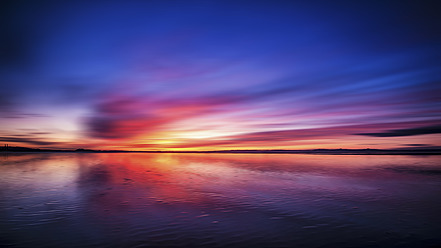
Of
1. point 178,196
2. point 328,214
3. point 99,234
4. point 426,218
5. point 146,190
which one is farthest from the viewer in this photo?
point 146,190

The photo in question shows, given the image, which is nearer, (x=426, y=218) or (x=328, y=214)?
(x=426, y=218)

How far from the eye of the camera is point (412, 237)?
7.44 m

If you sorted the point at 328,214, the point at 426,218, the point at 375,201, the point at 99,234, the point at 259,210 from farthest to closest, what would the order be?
the point at 375,201 < the point at 259,210 < the point at 328,214 < the point at 426,218 < the point at 99,234

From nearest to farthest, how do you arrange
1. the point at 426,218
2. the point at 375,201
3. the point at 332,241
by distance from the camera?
the point at 332,241 < the point at 426,218 < the point at 375,201

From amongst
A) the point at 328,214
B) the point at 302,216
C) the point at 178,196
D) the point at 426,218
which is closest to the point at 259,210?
the point at 302,216

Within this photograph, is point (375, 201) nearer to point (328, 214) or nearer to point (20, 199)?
point (328, 214)

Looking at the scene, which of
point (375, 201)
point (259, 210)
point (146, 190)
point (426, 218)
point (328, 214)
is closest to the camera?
point (426, 218)

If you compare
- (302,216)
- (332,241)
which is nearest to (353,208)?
(302,216)

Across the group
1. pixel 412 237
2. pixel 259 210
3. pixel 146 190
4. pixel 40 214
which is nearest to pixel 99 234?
pixel 40 214

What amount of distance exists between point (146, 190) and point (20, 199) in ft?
21.0

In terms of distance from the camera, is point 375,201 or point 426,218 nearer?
point 426,218

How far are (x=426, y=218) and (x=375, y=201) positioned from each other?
122 inches

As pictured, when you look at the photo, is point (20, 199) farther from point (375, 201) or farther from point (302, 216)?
point (375, 201)

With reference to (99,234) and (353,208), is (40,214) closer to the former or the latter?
(99,234)
